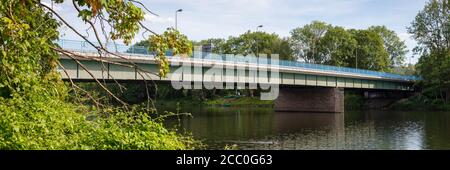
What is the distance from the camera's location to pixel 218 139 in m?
31.4

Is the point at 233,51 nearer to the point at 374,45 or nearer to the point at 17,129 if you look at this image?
the point at 374,45

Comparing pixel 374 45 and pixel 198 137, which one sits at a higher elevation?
pixel 374 45

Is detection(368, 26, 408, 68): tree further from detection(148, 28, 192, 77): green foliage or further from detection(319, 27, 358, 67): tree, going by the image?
detection(148, 28, 192, 77): green foliage

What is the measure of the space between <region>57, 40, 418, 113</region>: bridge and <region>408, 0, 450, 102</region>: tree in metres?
5.35

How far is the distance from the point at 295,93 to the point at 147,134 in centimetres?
6147

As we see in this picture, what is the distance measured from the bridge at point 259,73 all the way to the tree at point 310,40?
18.6 m

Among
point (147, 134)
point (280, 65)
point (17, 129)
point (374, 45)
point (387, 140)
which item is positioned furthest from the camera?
point (374, 45)

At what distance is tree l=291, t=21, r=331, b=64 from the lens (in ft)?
328

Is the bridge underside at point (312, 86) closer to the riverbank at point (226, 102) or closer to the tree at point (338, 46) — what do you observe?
the riverbank at point (226, 102)

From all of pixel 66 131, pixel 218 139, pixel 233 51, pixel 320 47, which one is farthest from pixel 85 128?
pixel 233 51

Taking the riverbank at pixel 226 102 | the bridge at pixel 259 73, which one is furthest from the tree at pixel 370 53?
the riverbank at pixel 226 102

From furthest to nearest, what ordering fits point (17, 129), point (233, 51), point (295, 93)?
Result: 1. point (233, 51)
2. point (295, 93)
3. point (17, 129)

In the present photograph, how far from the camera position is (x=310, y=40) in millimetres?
100125

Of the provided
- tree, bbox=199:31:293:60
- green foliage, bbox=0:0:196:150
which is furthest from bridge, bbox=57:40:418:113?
tree, bbox=199:31:293:60
